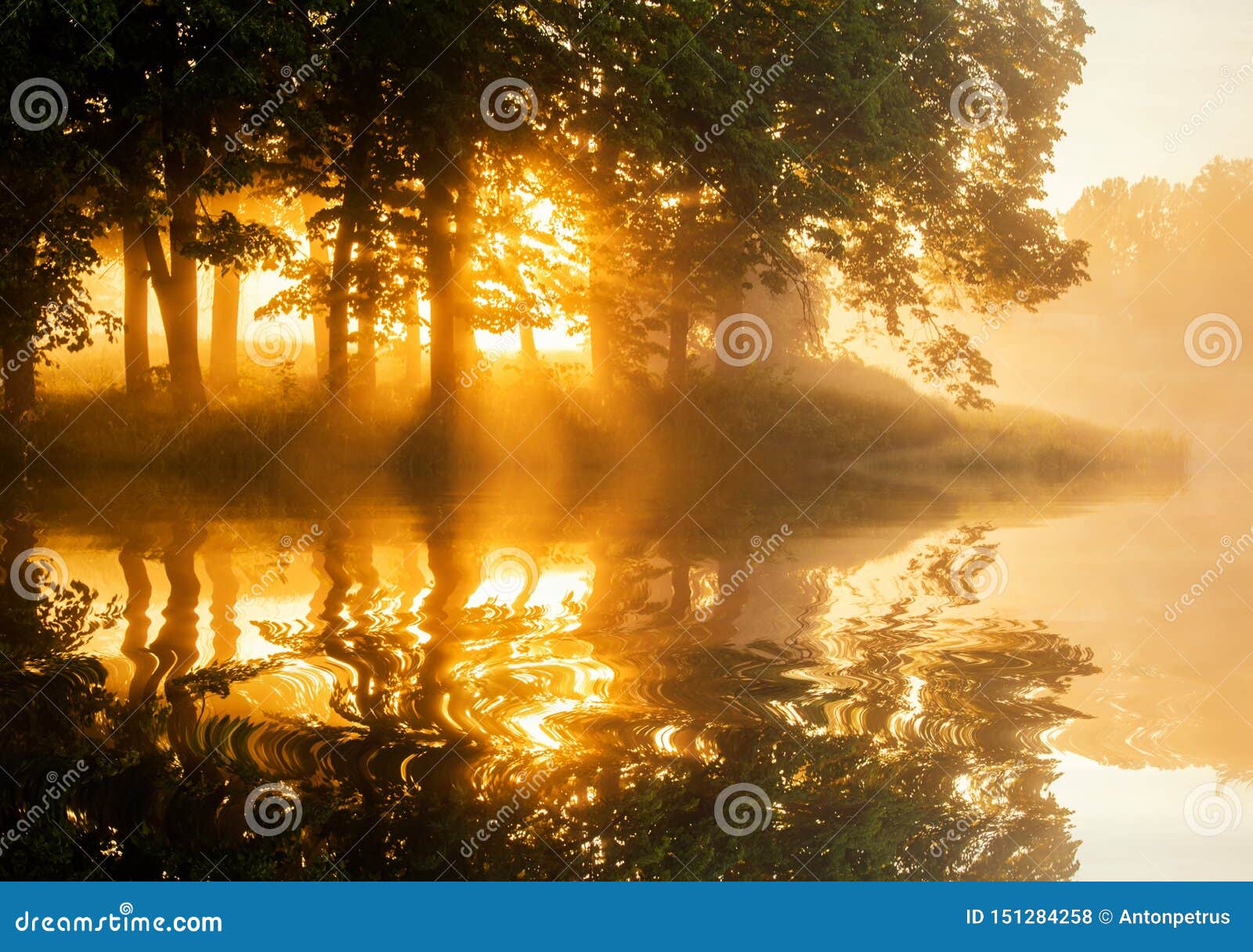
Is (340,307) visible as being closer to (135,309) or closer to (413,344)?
(135,309)

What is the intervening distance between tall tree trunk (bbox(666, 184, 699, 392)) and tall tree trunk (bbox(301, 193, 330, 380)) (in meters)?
8.26

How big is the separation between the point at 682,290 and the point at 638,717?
2315 cm

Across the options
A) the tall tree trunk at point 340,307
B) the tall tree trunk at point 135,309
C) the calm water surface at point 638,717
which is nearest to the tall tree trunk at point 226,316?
the tall tree trunk at point 135,309

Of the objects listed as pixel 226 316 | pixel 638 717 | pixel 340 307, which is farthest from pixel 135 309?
pixel 638 717

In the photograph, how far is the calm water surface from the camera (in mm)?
4508

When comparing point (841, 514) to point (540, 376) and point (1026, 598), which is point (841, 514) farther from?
point (540, 376)

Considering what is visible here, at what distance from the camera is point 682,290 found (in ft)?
92.5

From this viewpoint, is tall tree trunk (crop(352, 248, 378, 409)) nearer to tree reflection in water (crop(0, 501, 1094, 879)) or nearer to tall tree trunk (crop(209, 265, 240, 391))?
tall tree trunk (crop(209, 265, 240, 391))

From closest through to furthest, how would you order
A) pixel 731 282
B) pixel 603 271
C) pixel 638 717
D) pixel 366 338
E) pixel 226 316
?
pixel 638 717, pixel 366 338, pixel 731 282, pixel 603 271, pixel 226 316

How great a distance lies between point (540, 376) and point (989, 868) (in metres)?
22.8

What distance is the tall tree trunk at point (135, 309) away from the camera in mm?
21719

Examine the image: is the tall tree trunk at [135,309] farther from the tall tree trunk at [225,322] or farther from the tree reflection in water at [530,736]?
the tree reflection in water at [530,736]

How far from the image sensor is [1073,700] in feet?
21.2

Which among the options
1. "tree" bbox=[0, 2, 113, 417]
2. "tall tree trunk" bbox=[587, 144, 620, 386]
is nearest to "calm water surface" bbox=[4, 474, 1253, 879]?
"tree" bbox=[0, 2, 113, 417]
